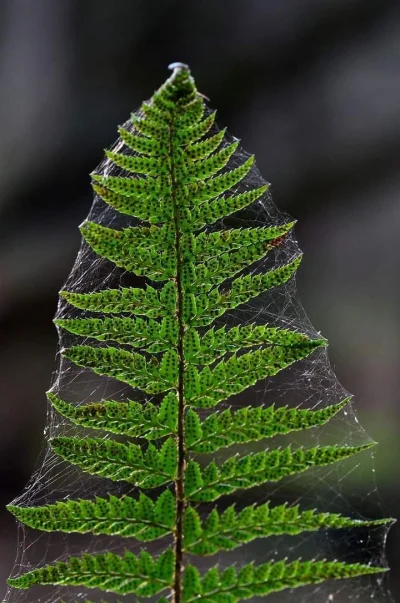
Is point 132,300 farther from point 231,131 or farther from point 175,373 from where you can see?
point 231,131

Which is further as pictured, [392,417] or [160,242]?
[392,417]

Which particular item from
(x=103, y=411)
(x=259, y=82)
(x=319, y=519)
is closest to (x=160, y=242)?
(x=103, y=411)

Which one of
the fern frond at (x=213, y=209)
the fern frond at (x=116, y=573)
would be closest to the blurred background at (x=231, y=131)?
the fern frond at (x=213, y=209)

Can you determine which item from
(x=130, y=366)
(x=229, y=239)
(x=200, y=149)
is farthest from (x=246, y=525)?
(x=200, y=149)

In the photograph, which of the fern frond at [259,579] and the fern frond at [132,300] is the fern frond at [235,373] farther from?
the fern frond at [259,579]

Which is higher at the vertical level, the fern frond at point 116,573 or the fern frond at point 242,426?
the fern frond at point 242,426

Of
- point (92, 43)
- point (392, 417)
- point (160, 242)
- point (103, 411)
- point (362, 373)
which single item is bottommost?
point (392, 417)

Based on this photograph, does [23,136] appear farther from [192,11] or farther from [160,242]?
[160,242]
